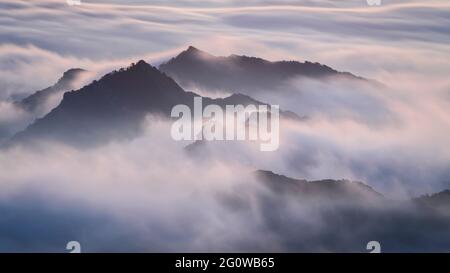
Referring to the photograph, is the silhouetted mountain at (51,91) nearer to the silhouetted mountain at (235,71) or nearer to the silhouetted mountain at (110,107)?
the silhouetted mountain at (110,107)

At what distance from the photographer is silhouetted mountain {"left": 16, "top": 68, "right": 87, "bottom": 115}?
477 centimetres

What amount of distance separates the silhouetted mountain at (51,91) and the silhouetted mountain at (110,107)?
71 millimetres

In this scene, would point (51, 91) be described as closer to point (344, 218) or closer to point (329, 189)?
point (329, 189)

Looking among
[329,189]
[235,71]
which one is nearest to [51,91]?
[235,71]

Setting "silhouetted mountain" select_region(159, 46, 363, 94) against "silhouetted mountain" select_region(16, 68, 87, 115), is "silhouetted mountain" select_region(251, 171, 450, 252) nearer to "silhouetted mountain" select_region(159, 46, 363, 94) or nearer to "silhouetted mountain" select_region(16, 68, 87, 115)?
"silhouetted mountain" select_region(159, 46, 363, 94)

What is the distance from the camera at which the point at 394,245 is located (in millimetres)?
4637

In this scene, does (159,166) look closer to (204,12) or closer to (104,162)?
(104,162)

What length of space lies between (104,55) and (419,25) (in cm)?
244

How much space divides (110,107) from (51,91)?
0.46 metres

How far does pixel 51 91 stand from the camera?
4781mm

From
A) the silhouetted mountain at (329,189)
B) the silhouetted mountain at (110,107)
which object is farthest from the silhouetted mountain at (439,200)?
the silhouetted mountain at (110,107)

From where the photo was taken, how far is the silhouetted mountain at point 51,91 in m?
4.77

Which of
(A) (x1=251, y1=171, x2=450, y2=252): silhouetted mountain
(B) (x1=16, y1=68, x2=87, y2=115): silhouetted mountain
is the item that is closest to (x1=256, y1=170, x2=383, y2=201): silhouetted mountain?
(A) (x1=251, y1=171, x2=450, y2=252): silhouetted mountain

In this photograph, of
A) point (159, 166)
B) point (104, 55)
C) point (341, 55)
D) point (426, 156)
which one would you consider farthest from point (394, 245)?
point (104, 55)
